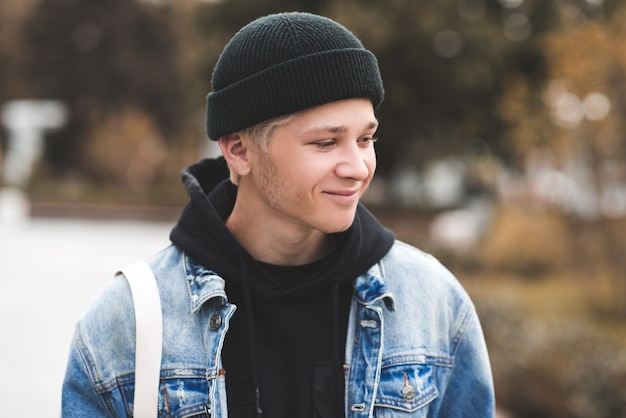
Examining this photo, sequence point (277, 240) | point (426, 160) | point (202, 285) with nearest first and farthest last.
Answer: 1. point (202, 285)
2. point (277, 240)
3. point (426, 160)

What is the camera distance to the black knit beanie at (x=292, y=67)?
1.78 m

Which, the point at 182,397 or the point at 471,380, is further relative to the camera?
the point at 471,380

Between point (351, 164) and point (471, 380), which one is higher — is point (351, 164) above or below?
above

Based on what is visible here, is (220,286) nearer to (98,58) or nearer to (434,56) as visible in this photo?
(434,56)

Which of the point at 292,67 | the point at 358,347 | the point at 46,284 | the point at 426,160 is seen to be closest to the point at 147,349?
the point at 358,347

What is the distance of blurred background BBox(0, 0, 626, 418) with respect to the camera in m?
6.77

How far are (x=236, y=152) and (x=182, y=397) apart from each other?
2.13ft

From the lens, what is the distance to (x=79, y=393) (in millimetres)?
1852

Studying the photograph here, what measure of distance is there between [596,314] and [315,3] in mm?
11887

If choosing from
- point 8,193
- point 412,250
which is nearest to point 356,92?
point 412,250

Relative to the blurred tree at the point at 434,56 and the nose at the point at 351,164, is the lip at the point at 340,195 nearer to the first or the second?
the nose at the point at 351,164

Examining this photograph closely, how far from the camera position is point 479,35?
1744 cm

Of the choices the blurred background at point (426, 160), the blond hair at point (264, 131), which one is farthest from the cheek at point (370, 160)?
the blurred background at point (426, 160)

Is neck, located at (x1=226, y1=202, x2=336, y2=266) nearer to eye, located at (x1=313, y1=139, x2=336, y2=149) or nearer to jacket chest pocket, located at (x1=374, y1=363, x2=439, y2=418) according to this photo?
eye, located at (x1=313, y1=139, x2=336, y2=149)
